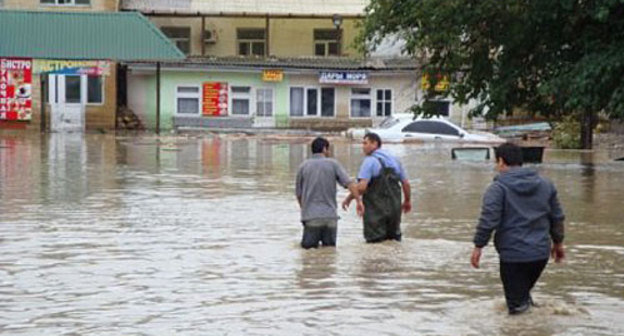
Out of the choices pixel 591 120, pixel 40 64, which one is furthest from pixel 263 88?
pixel 591 120

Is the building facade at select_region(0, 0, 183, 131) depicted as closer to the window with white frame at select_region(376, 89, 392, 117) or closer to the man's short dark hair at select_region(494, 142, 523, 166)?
the window with white frame at select_region(376, 89, 392, 117)

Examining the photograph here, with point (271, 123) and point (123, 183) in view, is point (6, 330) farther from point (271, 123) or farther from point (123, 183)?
point (271, 123)

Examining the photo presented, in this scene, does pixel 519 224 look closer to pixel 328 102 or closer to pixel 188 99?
pixel 188 99

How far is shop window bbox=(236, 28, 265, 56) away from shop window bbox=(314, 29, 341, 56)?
2938 millimetres

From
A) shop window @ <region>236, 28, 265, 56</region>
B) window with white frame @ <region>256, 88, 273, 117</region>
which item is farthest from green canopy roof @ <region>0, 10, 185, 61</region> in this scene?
shop window @ <region>236, 28, 265, 56</region>

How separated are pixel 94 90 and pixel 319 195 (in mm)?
45266

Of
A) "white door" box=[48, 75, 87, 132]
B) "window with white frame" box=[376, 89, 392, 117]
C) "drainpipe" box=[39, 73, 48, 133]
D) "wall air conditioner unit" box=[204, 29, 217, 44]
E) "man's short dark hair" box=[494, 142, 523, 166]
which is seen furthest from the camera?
"wall air conditioner unit" box=[204, 29, 217, 44]

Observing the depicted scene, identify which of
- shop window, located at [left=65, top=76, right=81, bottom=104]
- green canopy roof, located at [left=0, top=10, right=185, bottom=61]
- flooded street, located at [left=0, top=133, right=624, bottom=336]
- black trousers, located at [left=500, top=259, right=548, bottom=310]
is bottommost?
flooded street, located at [left=0, top=133, right=624, bottom=336]

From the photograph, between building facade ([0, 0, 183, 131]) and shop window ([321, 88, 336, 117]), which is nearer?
building facade ([0, 0, 183, 131])

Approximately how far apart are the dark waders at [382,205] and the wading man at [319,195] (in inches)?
10.4

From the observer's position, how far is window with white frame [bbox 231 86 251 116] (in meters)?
60.1

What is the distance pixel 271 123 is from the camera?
60.3 metres

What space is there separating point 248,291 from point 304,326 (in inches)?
69.3

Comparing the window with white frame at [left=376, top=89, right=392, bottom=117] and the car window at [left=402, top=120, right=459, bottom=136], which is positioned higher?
the window with white frame at [left=376, top=89, right=392, bottom=117]
